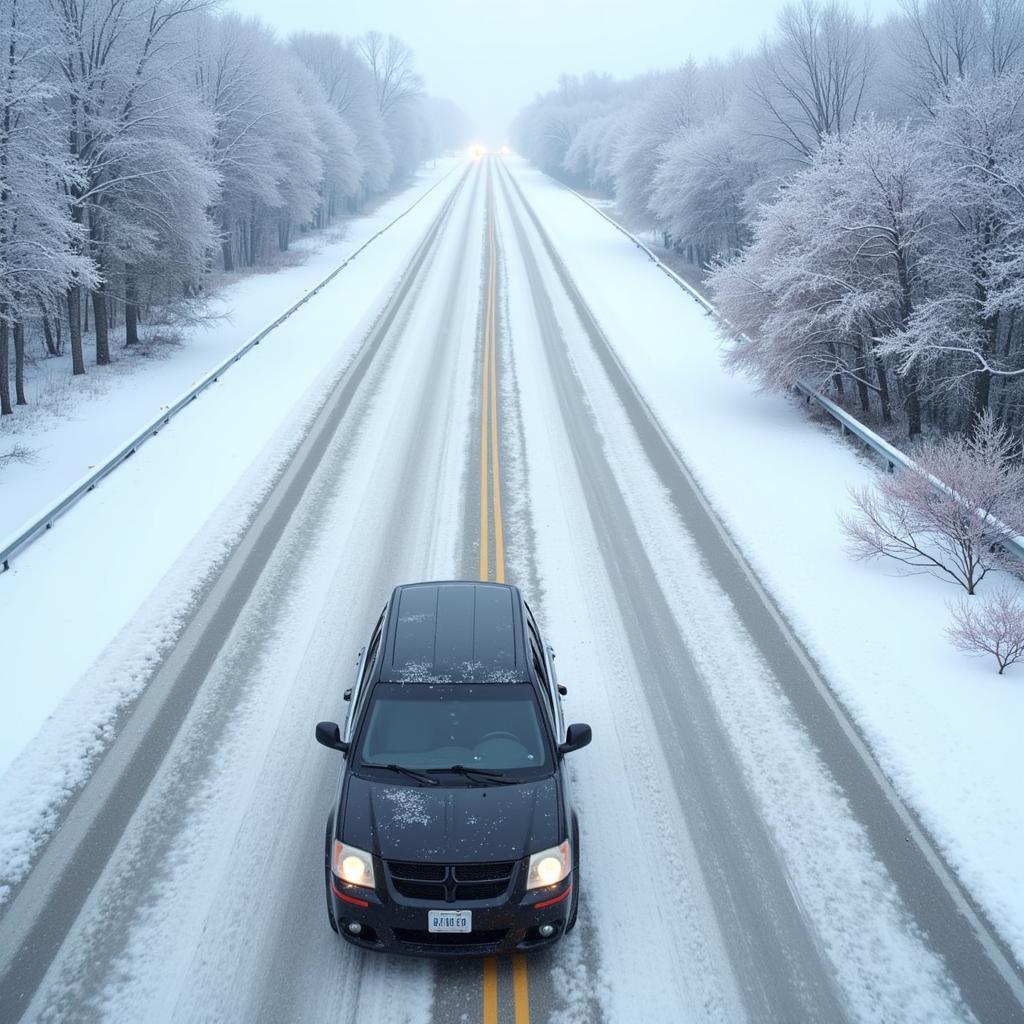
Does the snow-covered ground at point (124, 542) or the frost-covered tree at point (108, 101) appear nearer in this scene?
the snow-covered ground at point (124, 542)

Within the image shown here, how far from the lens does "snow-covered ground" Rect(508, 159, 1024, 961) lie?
767cm

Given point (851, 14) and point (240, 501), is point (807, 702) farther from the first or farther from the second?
point (851, 14)

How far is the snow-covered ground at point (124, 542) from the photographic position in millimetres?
8695

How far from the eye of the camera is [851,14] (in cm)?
3819

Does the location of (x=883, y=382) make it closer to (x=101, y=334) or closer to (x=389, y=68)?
(x=101, y=334)

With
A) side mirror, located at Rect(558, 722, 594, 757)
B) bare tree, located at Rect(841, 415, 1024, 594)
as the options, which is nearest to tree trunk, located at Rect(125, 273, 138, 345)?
bare tree, located at Rect(841, 415, 1024, 594)

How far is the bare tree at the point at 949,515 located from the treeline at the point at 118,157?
18270mm

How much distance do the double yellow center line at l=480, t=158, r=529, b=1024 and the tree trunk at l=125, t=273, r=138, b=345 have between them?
1176 centimetres

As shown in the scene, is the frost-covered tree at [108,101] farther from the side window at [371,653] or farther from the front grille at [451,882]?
the front grille at [451,882]

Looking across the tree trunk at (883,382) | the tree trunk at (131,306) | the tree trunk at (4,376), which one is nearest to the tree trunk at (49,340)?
the tree trunk at (131,306)

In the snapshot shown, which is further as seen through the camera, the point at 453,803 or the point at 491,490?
the point at 491,490

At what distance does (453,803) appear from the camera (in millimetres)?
6266

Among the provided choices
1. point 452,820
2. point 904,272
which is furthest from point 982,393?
point 452,820

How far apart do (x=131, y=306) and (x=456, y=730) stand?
1029 inches
